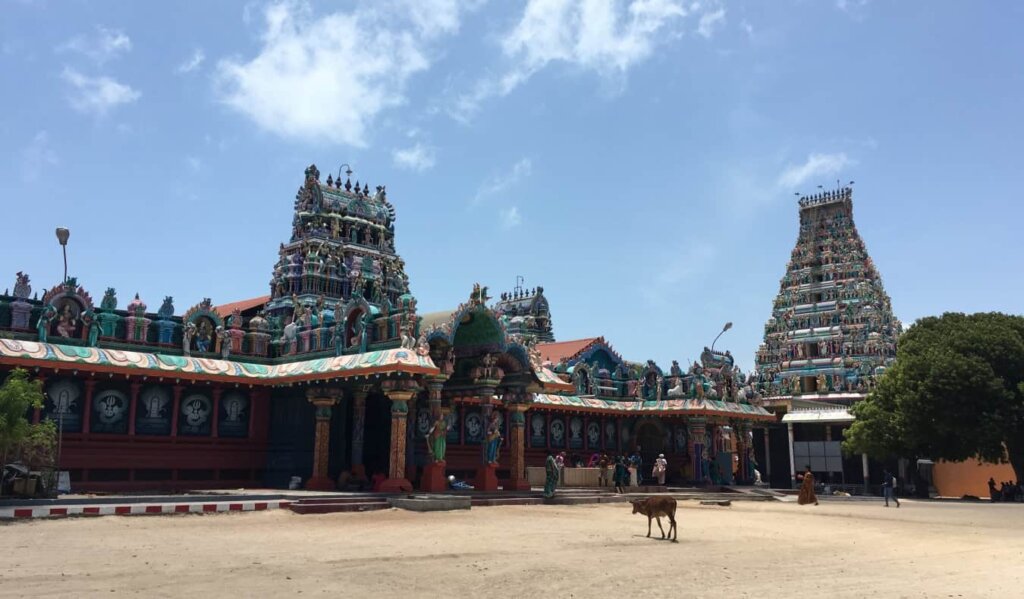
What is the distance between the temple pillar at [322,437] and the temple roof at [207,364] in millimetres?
900

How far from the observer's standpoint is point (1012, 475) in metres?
48.5

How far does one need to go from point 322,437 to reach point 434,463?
387 cm

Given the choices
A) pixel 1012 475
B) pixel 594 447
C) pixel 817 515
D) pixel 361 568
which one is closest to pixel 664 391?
pixel 594 447

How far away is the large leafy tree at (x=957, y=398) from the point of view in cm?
3581

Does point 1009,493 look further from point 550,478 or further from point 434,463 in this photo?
point 434,463

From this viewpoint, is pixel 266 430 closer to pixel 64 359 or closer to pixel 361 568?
pixel 64 359

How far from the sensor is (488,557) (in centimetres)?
1310

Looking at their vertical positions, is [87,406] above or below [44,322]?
below

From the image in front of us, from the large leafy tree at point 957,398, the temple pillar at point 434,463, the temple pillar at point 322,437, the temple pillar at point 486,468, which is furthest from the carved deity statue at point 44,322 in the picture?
the large leafy tree at point 957,398

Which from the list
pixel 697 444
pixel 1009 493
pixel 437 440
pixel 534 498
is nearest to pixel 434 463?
pixel 437 440

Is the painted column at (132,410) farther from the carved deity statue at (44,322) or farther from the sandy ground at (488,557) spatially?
the sandy ground at (488,557)

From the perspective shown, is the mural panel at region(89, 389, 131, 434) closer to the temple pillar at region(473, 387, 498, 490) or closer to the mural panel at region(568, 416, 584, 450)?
the temple pillar at region(473, 387, 498, 490)

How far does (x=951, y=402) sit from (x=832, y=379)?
31.7 m

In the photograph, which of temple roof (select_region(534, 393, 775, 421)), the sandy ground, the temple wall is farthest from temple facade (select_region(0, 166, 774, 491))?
the temple wall
